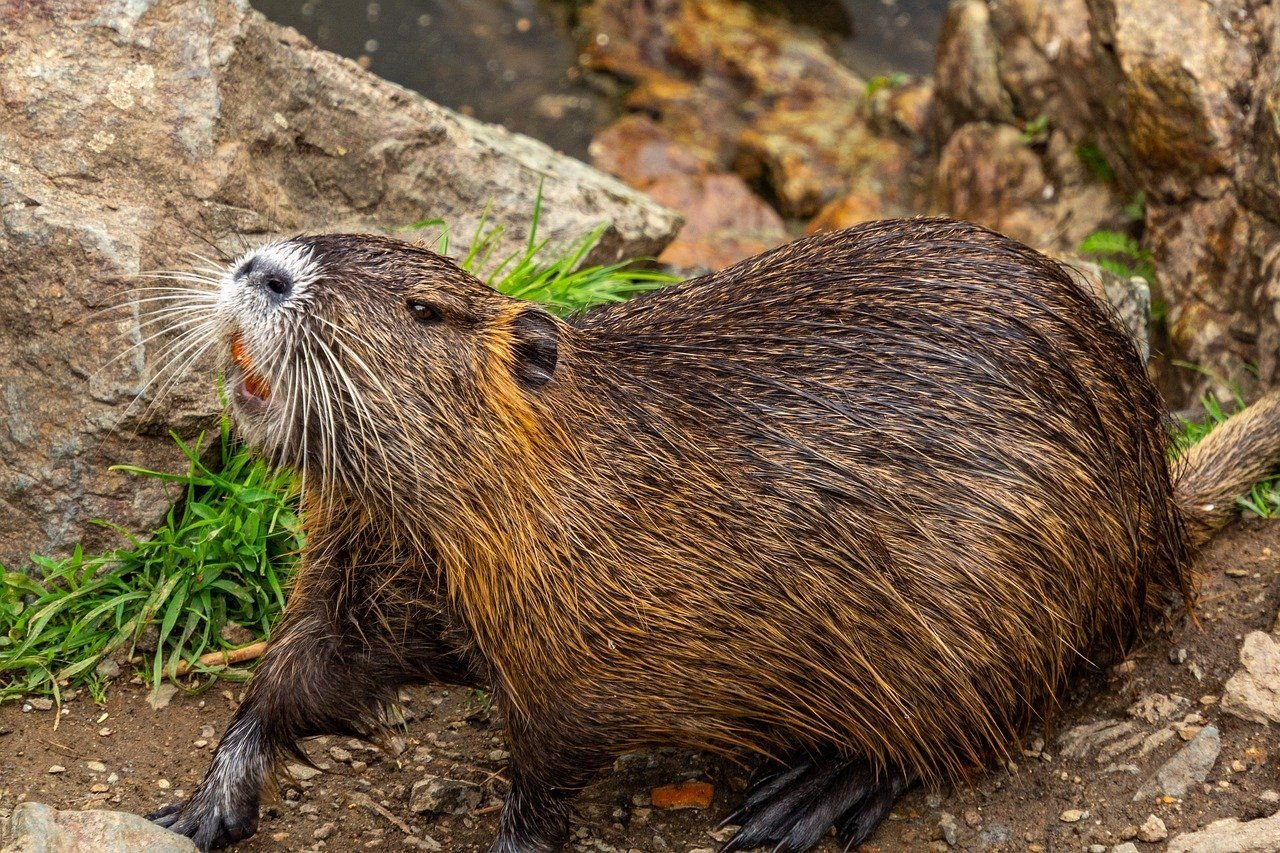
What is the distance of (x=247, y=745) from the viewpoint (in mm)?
3312

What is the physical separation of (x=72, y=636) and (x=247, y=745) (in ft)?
2.47

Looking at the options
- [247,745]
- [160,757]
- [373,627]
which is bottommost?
[160,757]

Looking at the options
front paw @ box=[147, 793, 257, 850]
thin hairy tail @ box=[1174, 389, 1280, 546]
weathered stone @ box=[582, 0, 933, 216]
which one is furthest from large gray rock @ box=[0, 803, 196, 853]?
weathered stone @ box=[582, 0, 933, 216]

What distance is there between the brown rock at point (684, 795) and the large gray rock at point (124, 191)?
156 cm

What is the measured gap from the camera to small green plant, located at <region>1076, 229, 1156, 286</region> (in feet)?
18.1

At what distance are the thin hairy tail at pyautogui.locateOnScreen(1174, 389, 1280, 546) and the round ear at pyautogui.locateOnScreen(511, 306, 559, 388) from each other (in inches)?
75.9

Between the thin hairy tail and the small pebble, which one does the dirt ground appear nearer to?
the small pebble

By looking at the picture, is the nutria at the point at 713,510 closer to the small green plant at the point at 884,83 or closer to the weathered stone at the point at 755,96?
the weathered stone at the point at 755,96

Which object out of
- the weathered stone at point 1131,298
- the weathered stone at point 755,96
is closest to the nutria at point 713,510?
the weathered stone at point 1131,298

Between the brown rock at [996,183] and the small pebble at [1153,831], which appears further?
the brown rock at [996,183]

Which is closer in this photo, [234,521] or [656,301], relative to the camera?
[656,301]

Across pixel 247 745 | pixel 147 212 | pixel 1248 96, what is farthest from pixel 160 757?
pixel 1248 96

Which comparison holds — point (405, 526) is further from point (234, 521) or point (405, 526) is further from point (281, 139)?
point (281, 139)

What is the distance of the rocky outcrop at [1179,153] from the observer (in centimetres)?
485
